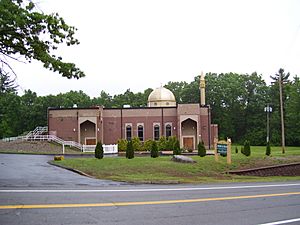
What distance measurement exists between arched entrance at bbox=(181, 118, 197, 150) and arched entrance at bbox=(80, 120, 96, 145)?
540 inches

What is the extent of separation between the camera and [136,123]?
61.6 meters

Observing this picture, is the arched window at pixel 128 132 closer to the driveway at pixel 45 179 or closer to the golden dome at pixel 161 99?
the golden dome at pixel 161 99

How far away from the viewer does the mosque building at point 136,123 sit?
59438mm

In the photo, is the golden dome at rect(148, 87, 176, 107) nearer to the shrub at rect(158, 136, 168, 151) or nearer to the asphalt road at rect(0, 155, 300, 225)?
the shrub at rect(158, 136, 168, 151)

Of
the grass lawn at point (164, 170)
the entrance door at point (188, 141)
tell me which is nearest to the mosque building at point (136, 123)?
the entrance door at point (188, 141)

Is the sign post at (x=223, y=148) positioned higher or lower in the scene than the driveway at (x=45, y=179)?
higher

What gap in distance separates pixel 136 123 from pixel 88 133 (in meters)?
7.57

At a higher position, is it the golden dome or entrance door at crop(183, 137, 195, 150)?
the golden dome

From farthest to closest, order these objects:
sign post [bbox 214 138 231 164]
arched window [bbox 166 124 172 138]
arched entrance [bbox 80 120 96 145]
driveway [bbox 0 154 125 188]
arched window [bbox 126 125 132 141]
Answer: arched window [bbox 166 124 172 138], arched window [bbox 126 125 132 141], arched entrance [bbox 80 120 96 145], sign post [bbox 214 138 231 164], driveway [bbox 0 154 125 188]

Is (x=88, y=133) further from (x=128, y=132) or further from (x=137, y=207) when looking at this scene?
(x=137, y=207)

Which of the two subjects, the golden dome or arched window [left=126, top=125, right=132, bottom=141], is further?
the golden dome

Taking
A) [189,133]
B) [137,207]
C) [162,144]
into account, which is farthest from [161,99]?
[137,207]

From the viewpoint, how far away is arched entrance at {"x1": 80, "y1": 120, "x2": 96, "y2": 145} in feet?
199

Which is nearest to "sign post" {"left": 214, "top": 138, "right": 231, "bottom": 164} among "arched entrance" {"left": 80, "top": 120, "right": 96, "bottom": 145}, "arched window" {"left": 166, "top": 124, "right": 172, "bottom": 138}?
"arched window" {"left": 166, "top": 124, "right": 172, "bottom": 138}
